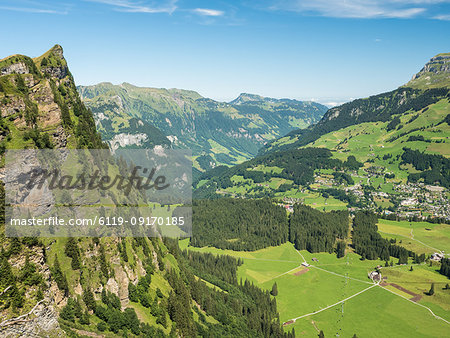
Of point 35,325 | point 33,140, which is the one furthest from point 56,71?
point 35,325

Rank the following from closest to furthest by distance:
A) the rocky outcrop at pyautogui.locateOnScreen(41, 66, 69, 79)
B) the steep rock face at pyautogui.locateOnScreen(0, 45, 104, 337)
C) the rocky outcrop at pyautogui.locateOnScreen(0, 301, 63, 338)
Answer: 1. the rocky outcrop at pyautogui.locateOnScreen(0, 301, 63, 338)
2. the steep rock face at pyautogui.locateOnScreen(0, 45, 104, 337)
3. the rocky outcrop at pyautogui.locateOnScreen(41, 66, 69, 79)

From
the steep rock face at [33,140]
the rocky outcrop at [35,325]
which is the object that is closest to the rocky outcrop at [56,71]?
the steep rock face at [33,140]

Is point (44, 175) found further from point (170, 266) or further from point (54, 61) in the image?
point (54, 61)

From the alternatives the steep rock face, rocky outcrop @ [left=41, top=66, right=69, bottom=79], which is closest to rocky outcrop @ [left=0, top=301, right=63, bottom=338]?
the steep rock face

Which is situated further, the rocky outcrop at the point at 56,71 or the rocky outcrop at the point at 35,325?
the rocky outcrop at the point at 56,71

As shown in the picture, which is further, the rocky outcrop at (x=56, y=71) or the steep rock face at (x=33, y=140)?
the rocky outcrop at (x=56, y=71)

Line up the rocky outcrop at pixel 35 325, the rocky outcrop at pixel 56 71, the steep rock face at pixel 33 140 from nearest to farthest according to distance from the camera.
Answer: the rocky outcrop at pixel 35 325, the steep rock face at pixel 33 140, the rocky outcrop at pixel 56 71

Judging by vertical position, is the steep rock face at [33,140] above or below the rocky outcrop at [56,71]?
below

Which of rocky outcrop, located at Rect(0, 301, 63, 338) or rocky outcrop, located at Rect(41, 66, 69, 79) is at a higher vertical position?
rocky outcrop, located at Rect(41, 66, 69, 79)

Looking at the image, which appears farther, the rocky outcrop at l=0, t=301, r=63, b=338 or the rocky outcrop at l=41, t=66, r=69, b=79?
the rocky outcrop at l=41, t=66, r=69, b=79

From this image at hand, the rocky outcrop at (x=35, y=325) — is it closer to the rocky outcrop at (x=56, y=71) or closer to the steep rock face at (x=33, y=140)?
the steep rock face at (x=33, y=140)

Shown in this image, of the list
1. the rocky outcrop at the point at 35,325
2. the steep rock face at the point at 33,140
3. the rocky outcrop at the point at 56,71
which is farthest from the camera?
the rocky outcrop at the point at 56,71

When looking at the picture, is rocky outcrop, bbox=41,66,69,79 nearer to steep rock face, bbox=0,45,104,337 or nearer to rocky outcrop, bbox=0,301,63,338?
steep rock face, bbox=0,45,104,337
